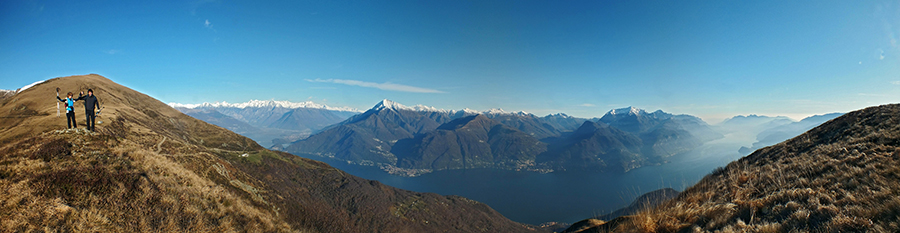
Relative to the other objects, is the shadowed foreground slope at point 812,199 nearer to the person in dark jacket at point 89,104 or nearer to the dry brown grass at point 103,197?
the dry brown grass at point 103,197

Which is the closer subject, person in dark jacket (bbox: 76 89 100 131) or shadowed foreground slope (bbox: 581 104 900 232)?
shadowed foreground slope (bbox: 581 104 900 232)

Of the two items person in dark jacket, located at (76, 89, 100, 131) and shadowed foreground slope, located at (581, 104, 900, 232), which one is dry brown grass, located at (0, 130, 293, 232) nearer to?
person in dark jacket, located at (76, 89, 100, 131)

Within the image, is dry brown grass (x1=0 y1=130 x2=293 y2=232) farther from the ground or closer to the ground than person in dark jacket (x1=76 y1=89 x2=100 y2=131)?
closer to the ground

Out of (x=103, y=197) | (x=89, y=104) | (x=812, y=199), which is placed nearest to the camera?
(x=812, y=199)

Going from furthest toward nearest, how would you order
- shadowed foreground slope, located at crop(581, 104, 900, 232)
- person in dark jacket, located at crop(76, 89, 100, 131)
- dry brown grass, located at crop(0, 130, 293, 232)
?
person in dark jacket, located at crop(76, 89, 100, 131), dry brown grass, located at crop(0, 130, 293, 232), shadowed foreground slope, located at crop(581, 104, 900, 232)

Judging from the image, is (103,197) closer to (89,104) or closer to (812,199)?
(89,104)

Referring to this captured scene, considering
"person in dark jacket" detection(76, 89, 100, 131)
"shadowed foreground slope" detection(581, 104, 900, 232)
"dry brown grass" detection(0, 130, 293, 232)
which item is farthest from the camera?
"person in dark jacket" detection(76, 89, 100, 131)

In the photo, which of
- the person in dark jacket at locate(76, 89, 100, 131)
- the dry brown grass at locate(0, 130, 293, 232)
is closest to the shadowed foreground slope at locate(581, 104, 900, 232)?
the dry brown grass at locate(0, 130, 293, 232)

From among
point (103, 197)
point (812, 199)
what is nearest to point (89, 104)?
point (103, 197)

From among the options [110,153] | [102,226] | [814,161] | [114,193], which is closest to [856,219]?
[814,161]

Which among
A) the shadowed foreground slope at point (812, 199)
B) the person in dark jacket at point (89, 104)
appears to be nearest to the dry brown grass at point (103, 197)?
the person in dark jacket at point (89, 104)
